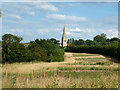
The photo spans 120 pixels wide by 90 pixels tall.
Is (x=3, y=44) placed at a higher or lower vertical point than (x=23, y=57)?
higher

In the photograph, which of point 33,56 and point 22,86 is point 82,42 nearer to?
point 33,56

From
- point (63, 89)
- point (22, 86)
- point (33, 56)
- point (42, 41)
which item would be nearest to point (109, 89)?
point (63, 89)

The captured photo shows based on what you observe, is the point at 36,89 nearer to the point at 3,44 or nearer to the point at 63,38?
the point at 3,44

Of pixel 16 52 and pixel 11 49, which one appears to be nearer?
pixel 11 49

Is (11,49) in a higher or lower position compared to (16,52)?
higher

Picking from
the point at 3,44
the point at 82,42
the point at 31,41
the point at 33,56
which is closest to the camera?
the point at 3,44

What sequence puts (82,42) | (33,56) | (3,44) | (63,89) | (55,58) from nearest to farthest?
(63,89) < (3,44) < (33,56) < (55,58) < (82,42)

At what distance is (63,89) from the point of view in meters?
7.73

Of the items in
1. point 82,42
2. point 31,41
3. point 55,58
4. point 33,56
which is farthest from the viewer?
point 82,42

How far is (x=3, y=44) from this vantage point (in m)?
24.8

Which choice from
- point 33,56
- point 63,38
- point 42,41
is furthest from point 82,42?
point 33,56

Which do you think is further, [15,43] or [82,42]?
[82,42]

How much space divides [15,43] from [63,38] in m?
112

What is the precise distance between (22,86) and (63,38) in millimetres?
130515
